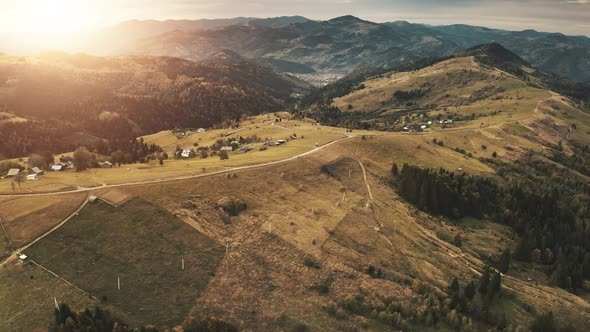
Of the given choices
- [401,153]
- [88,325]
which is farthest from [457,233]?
[88,325]

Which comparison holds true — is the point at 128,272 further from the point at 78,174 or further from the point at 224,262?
the point at 78,174

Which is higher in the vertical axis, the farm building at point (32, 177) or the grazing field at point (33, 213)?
the farm building at point (32, 177)

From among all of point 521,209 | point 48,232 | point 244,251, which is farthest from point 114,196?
point 521,209

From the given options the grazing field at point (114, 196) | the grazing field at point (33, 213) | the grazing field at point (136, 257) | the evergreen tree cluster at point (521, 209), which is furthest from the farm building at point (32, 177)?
the evergreen tree cluster at point (521, 209)

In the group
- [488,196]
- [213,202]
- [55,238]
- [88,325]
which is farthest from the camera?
[488,196]

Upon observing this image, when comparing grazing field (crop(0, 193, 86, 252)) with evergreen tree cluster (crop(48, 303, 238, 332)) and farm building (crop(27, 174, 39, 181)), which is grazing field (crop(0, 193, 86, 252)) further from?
evergreen tree cluster (crop(48, 303, 238, 332))

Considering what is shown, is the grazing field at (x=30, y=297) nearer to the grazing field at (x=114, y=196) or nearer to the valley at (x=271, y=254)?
the valley at (x=271, y=254)
